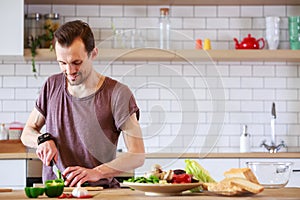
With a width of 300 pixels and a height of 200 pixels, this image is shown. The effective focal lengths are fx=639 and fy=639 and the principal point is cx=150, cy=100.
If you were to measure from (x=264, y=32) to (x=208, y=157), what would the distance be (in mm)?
1361

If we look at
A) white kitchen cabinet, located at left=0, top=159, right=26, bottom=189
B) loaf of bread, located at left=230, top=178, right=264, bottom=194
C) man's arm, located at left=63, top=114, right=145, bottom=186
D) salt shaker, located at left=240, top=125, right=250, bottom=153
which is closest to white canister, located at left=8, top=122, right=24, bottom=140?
white kitchen cabinet, located at left=0, top=159, right=26, bottom=189

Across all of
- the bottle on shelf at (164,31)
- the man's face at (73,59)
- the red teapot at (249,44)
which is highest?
the bottle on shelf at (164,31)

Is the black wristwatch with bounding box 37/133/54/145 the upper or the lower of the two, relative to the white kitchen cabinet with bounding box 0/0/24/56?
lower

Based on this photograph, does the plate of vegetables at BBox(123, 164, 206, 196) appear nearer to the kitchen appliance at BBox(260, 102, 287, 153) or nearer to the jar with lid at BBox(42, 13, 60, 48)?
the kitchen appliance at BBox(260, 102, 287, 153)

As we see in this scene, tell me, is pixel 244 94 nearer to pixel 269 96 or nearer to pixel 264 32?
pixel 269 96

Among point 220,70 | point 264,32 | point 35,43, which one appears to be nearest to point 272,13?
point 264,32

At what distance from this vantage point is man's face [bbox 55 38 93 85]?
2.85m

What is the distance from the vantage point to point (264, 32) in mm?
5609

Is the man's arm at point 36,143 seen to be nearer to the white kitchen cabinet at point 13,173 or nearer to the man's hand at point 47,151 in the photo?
the man's hand at point 47,151

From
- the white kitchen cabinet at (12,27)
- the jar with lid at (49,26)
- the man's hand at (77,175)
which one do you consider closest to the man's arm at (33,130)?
the man's hand at (77,175)

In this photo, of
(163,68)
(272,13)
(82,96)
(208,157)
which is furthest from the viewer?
(272,13)

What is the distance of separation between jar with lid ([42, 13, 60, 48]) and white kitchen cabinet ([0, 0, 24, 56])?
30 centimetres

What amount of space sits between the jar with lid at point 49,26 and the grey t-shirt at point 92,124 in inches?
89.7

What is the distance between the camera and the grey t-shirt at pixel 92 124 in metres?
3.01
